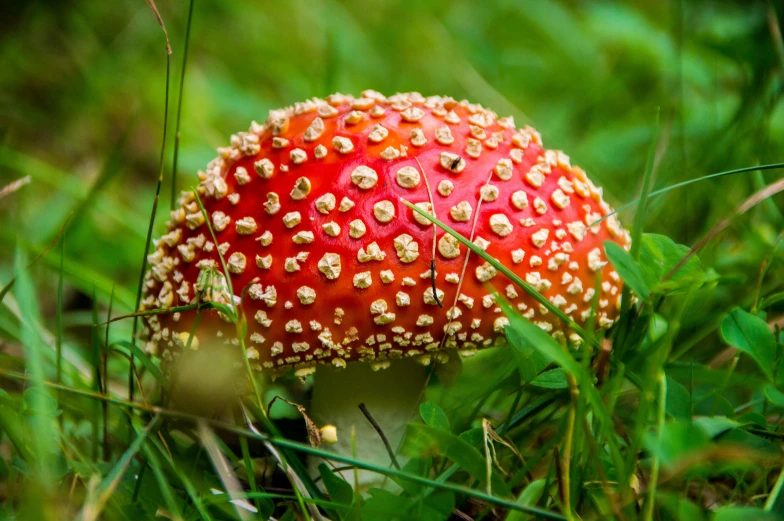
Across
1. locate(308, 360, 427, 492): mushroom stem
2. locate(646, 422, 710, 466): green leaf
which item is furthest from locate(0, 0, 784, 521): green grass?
locate(308, 360, 427, 492): mushroom stem

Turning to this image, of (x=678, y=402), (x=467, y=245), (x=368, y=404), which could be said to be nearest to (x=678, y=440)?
(x=678, y=402)

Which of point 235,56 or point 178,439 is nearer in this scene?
point 178,439

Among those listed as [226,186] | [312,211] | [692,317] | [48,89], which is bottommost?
[692,317]

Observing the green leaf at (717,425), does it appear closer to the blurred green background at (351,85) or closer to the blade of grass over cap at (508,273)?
the blade of grass over cap at (508,273)

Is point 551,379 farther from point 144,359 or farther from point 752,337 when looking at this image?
point 144,359

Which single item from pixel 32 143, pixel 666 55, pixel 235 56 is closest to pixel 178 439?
pixel 32 143

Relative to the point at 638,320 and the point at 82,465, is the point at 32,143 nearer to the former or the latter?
the point at 82,465

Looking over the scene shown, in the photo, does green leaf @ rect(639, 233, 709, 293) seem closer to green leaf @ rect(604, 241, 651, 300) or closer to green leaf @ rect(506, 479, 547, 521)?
green leaf @ rect(604, 241, 651, 300)
